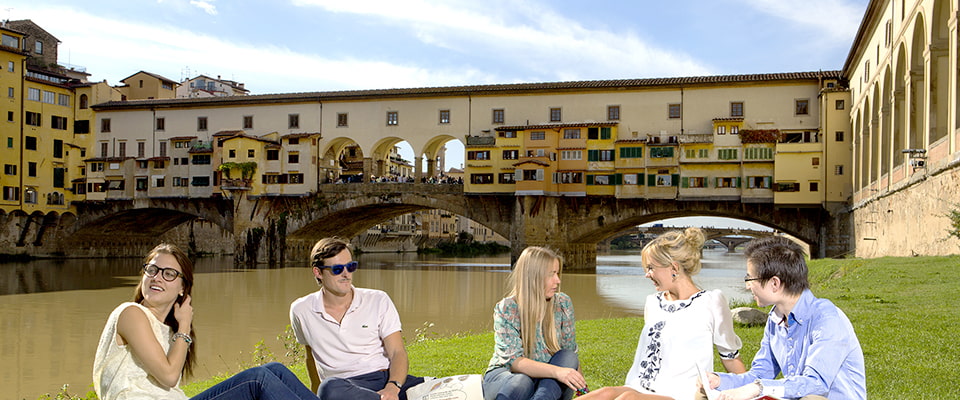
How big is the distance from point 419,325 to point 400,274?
20.7m

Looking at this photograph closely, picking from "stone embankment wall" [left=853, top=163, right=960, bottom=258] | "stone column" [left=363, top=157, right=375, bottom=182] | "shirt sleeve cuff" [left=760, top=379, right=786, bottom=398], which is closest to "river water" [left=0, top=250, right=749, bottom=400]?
"stone embankment wall" [left=853, top=163, right=960, bottom=258]

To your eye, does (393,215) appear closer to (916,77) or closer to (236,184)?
(236,184)

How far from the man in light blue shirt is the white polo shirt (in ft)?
7.30

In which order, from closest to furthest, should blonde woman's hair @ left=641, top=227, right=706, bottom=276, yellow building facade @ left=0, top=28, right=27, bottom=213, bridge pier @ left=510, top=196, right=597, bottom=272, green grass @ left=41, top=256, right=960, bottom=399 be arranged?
blonde woman's hair @ left=641, top=227, right=706, bottom=276 < green grass @ left=41, top=256, right=960, bottom=399 < bridge pier @ left=510, top=196, right=597, bottom=272 < yellow building facade @ left=0, top=28, right=27, bottom=213

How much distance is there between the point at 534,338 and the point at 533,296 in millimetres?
334

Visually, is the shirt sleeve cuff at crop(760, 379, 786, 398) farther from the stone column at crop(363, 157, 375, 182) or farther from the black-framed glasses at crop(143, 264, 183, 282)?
the stone column at crop(363, 157, 375, 182)

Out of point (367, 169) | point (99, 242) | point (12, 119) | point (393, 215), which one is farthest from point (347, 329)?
point (99, 242)

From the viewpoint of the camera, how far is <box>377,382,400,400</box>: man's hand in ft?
16.7

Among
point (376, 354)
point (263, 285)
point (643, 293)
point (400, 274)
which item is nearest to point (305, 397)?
point (376, 354)

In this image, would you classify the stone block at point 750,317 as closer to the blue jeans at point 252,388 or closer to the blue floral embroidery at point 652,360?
the blue floral embroidery at point 652,360

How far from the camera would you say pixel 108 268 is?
41.7m

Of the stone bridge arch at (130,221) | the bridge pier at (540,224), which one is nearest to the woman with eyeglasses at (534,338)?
the bridge pier at (540,224)

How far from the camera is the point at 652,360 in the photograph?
458 cm

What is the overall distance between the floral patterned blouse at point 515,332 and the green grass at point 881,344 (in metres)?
1.89
